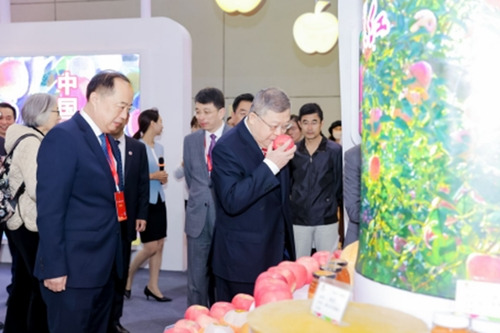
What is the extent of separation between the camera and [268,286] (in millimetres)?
1335

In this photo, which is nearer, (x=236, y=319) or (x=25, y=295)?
(x=236, y=319)

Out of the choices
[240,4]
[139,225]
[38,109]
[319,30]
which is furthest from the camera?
[319,30]

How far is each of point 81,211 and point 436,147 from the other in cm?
159

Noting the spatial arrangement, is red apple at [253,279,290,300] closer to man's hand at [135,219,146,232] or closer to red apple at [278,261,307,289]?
red apple at [278,261,307,289]

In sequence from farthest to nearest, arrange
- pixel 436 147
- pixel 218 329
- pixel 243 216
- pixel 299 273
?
pixel 243 216
pixel 299 273
pixel 218 329
pixel 436 147

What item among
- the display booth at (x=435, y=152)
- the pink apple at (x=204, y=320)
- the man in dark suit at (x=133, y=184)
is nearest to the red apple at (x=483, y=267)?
the display booth at (x=435, y=152)

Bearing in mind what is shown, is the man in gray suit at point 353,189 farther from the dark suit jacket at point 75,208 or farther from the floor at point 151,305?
the floor at point 151,305

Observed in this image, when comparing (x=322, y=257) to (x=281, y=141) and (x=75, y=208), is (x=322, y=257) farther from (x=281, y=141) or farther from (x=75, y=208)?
(x=75, y=208)

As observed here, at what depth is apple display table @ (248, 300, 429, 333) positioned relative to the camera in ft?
2.84

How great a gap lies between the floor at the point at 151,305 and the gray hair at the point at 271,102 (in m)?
2.12

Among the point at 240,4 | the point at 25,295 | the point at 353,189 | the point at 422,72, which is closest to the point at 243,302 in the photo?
the point at 422,72

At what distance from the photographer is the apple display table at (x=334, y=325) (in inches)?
34.1

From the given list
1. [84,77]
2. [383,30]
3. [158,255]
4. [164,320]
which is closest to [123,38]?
[84,77]

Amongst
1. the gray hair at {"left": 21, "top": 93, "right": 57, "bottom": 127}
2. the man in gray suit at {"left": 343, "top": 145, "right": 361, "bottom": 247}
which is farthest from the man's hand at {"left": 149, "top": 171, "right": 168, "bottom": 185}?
the man in gray suit at {"left": 343, "top": 145, "right": 361, "bottom": 247}
